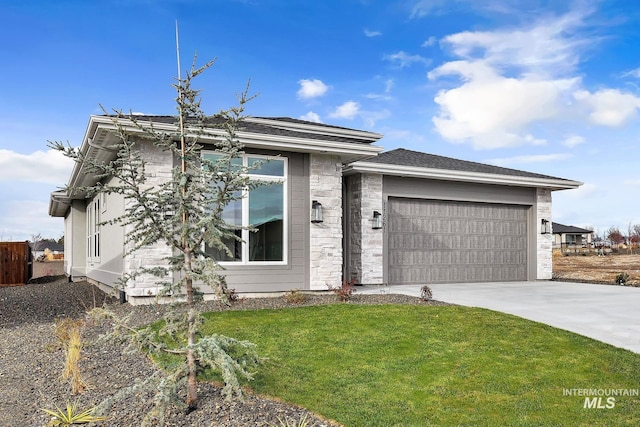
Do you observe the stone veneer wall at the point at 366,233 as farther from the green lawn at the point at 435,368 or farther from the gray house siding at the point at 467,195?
the green lawn at the point at 435,368

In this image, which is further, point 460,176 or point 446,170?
point 460,176

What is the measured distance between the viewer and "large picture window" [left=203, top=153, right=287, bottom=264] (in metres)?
8.72

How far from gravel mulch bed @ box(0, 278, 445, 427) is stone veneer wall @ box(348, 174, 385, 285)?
2574mm

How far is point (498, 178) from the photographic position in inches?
500

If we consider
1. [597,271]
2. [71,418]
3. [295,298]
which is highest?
[295,298]

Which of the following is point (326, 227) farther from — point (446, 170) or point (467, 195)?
point (467, 195)

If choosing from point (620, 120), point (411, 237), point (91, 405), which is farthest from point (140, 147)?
point (620, 120)

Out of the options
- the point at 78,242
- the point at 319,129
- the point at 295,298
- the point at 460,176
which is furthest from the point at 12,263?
the point at 460,176

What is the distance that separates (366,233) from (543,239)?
5920mm

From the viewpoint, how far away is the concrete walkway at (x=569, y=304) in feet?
20.3

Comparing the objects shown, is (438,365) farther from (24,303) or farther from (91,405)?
(24,303)

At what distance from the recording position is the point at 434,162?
13.1m

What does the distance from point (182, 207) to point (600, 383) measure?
4003 millimetres

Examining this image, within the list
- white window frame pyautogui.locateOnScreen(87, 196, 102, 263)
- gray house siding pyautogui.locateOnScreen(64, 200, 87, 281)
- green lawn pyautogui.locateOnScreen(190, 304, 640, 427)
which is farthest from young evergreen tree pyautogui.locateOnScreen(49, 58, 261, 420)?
gray house siding pyautogui.locateOnScreen(64, 200, 87, 281)
